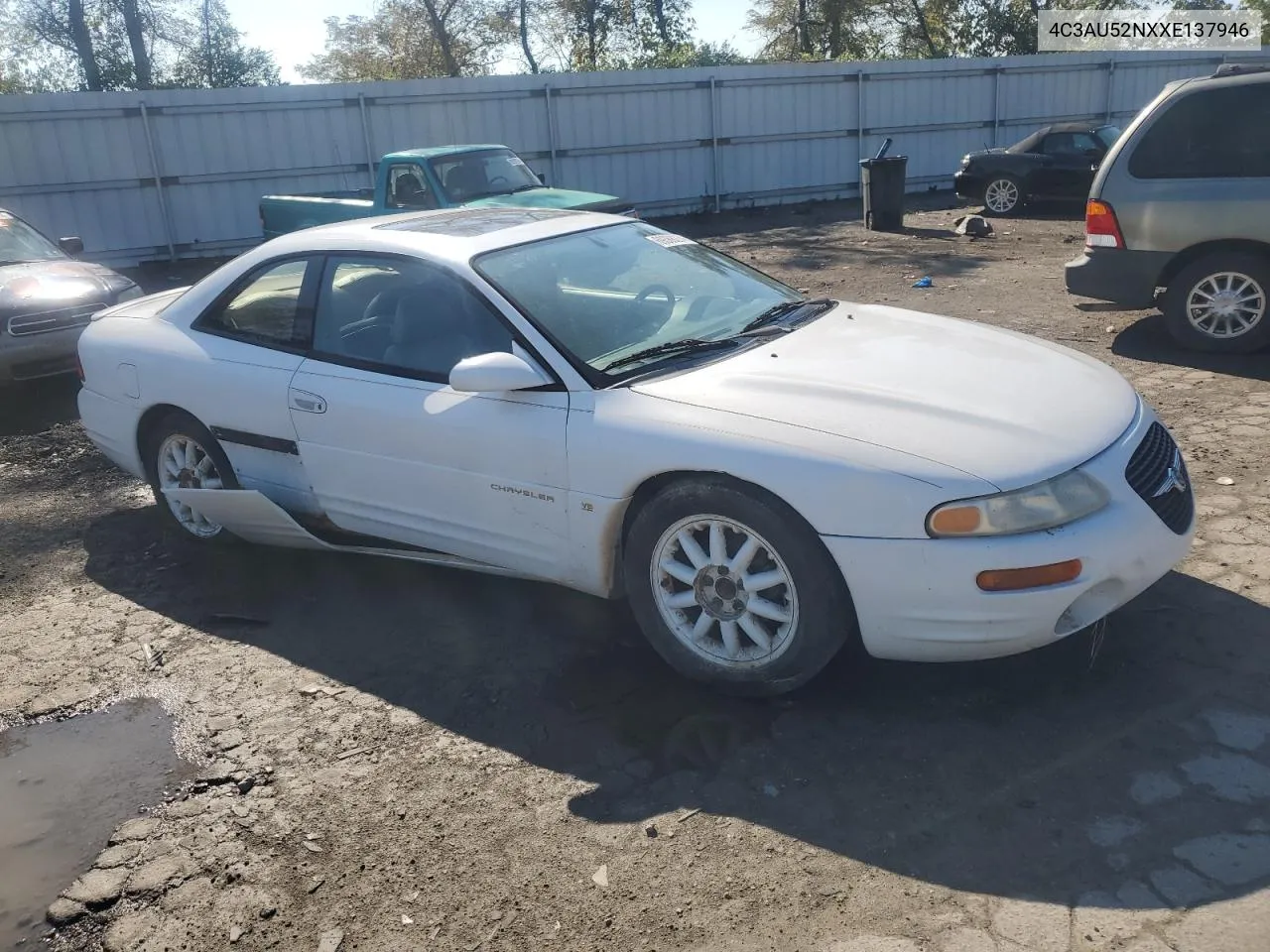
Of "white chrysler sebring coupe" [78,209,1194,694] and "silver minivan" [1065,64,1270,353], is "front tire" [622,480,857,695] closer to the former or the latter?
"white chrysler sebring coupe" [78,209,1194,694]

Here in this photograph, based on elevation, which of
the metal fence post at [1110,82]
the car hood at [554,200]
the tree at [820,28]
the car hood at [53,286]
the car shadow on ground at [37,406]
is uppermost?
the tree at [820,28]

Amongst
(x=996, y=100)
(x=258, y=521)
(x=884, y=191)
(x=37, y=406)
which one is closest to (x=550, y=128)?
(x=884, y=191)

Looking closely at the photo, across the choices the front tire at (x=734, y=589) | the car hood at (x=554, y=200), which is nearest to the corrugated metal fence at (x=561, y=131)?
the car hood at (x=554, y=200)

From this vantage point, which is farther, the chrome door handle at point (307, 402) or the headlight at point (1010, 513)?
the chrome door handle at point (307, 402)

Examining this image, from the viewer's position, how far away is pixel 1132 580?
3297 mm

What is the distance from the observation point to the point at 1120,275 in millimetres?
7480

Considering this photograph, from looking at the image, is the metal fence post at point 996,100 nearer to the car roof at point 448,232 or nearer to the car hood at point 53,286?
the car hood at point 53,286

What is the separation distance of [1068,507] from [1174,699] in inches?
29.0

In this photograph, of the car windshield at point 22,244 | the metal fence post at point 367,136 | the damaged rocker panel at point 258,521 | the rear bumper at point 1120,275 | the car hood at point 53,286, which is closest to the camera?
the damaged rocker panel at point 258,521

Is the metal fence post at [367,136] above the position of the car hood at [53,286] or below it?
above

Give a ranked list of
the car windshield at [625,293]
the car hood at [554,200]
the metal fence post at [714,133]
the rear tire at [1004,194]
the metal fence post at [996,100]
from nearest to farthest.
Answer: the car windshield at [625,293]
the car hood at [554,200]
the rear tire at [1004,194]
the metal fence post at [714,133]
the metal fence post at [996,100]

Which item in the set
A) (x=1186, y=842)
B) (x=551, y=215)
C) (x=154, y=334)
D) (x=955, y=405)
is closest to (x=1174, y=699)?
(x=1186, y=842)

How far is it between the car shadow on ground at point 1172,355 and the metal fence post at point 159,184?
13.8 m

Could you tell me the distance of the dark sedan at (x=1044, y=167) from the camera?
16094 millimetres
